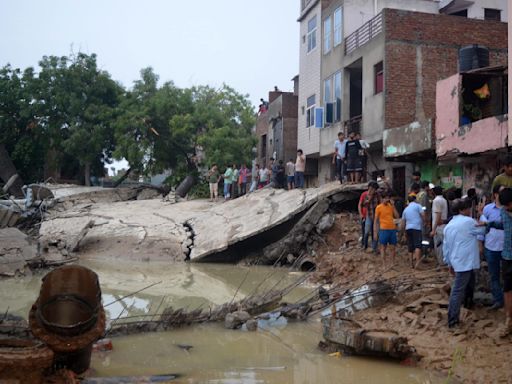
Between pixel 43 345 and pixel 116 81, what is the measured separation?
2805 centimetres

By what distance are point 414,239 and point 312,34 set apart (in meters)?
16.2

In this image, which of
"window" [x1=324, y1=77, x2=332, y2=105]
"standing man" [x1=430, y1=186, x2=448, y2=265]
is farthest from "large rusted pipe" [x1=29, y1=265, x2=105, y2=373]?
"window" [x1=324, y1=77, x2=332, y2=105]

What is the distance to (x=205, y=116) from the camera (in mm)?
27359

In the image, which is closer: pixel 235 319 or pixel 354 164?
pixel 235 319

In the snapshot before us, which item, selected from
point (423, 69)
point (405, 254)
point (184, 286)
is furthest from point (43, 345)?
point (423, 69)

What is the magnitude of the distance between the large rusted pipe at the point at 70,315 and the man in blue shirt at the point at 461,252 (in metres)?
4.10

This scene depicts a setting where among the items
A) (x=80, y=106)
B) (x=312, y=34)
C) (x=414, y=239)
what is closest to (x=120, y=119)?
(x=80, y=106)

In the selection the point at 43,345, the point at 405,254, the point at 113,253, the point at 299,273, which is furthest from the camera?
the point at 113,253

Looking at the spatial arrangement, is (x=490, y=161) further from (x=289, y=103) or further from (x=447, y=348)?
(x=289, y=103)

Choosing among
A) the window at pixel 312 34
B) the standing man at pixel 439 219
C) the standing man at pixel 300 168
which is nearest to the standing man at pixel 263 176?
the standing man at pixel 300 168

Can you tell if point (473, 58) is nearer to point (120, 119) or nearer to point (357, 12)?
point (357, 12)

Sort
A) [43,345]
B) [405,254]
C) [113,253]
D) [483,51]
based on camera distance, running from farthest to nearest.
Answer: [113,253] → [483,51] → [405,254] → [43,345]

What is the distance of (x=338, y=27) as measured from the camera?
837 inches

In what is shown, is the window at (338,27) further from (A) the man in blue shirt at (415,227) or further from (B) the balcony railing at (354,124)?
(A) the man in blue shirt at (415,227)
